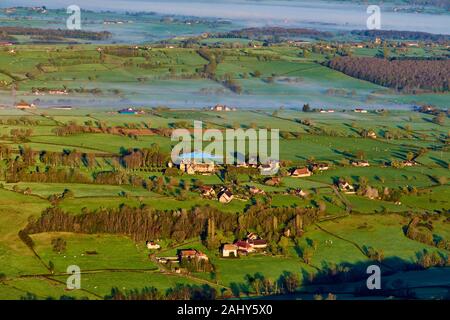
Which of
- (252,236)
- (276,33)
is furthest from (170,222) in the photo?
(276,33)

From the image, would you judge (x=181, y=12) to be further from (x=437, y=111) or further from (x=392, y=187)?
(x=392, y=187)

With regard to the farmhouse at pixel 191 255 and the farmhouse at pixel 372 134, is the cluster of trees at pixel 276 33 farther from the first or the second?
the farmhouse at pixel 191 255

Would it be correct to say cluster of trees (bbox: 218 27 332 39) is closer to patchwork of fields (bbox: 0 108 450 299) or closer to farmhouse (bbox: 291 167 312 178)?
patchwork of fields (bbox: 0 108 450 299)

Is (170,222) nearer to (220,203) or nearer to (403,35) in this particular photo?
(220,203)

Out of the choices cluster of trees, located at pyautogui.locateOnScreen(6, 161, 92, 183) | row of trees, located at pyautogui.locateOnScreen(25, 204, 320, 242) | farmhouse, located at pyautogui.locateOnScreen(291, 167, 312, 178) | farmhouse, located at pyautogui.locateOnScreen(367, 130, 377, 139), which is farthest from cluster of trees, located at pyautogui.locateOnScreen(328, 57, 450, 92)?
row of trees, located at pyautogui.locateOnScreen(25, 204, 320, 242)

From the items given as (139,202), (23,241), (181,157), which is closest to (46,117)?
(181,157)

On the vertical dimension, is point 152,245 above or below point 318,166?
below

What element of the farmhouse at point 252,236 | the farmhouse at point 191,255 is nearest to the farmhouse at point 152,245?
the farmhouse at point 191,255
